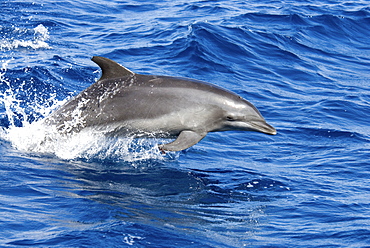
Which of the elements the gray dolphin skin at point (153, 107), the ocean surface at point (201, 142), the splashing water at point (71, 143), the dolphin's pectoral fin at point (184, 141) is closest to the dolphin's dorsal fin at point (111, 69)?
the gray dolphin skin at point (153, 107)

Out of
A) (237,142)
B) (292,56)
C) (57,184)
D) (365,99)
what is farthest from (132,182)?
(292,56)

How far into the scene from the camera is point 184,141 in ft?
28.9

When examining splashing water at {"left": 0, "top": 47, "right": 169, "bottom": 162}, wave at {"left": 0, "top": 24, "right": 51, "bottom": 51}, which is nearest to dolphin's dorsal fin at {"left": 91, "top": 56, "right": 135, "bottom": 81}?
splashing water at {"left": 0, "top": 47, "right": 169, "bottom": 162}

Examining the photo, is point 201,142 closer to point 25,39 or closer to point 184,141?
point 184,141

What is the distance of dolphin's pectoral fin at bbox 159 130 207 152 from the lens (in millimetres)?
8500

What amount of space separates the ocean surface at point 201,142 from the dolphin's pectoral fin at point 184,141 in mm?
591

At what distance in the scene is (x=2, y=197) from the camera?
24.5ft

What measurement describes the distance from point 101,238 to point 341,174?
4.77 meters

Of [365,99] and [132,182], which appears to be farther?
[365,99]

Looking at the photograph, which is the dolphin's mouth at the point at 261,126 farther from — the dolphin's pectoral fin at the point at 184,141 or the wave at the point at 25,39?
the wave at the point at 25,39

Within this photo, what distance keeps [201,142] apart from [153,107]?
2.43 meters

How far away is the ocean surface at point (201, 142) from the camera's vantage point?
7027 mm

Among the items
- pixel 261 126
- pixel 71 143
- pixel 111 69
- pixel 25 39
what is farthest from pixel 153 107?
pixel 25 39

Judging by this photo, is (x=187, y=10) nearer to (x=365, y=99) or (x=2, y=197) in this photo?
(x=365, y=99)
